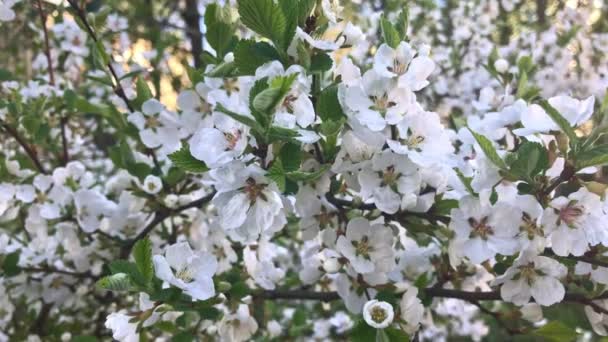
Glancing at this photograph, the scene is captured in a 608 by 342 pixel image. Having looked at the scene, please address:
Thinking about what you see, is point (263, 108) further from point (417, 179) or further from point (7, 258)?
point (7, 258)

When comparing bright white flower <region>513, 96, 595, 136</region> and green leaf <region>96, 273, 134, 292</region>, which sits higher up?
bright white flower <region>513, 96, 595, 136</region>

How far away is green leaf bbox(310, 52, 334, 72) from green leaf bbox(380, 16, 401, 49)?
0.11 m

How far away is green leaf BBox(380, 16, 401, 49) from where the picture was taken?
983 mm

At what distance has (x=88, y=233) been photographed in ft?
4.99

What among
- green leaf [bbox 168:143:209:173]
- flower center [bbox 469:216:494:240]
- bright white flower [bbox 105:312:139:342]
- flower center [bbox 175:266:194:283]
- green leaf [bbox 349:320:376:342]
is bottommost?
green leaf [bbox 349:320:376:342]

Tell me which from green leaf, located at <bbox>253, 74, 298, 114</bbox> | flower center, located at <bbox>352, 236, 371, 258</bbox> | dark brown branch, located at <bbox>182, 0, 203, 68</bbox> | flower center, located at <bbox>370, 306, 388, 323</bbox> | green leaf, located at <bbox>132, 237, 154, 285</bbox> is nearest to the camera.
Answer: green leaf, located at <bbox>253, 74, 298, 114</bbox>

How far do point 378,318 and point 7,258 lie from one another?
938mm

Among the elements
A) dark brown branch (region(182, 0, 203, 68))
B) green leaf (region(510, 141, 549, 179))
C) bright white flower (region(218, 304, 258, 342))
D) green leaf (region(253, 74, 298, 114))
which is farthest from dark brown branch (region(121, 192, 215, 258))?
dark brown branch (region(182, 0, 203, 68))

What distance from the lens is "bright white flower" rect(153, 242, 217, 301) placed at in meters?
0.95

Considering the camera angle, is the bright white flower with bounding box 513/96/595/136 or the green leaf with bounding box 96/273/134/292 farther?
the bright white flower with bounding box 513/96/595/136

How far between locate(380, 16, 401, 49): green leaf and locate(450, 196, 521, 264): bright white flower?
276 millimetres

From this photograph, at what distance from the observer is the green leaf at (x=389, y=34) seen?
98 centimetres

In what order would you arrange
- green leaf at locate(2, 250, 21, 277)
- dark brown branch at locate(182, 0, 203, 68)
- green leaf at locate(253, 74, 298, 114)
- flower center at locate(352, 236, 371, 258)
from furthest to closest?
dark brown branch at locate(182, 0, 203, 68) < green leaf at locate(2, 250, 21, 277) < flower center at locate(352, 236, 371, 258) < green leaf at locate(253, 74, 298, 114)

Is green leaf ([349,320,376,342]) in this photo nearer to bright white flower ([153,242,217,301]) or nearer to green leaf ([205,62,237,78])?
bright white flower ([153,242,217,301])
